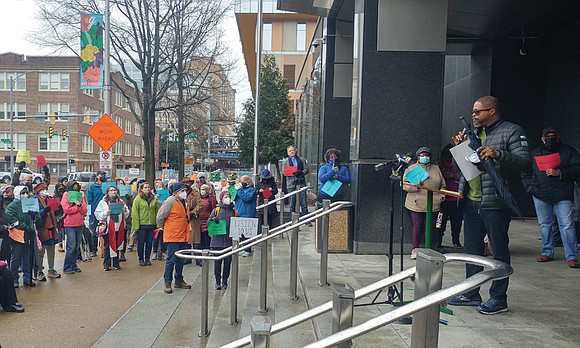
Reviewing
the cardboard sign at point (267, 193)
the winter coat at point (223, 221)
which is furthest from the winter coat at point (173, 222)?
the cardboard sign at point (267, 193)

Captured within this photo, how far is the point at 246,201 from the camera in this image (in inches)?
383

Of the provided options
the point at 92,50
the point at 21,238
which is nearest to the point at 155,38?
the point at 92,50

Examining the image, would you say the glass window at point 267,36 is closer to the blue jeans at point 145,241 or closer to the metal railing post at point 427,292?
the blue jeans at point 145,241

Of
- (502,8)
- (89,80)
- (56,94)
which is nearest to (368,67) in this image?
(502,8)

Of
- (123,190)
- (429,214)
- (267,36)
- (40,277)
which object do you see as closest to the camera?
(429,214)

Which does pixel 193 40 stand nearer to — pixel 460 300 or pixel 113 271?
pixel 113 271


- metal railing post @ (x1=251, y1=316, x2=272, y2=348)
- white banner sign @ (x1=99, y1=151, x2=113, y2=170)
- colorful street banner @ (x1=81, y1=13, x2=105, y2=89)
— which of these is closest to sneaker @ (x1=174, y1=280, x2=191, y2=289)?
metal railing post @ (x1=251, y1=316, x2=272, y2=348)

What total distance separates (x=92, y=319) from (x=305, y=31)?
4764 centimetres

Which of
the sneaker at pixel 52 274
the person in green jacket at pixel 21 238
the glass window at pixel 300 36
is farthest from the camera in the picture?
the glass window at pixel 300 36

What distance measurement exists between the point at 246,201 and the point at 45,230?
13.2 feet

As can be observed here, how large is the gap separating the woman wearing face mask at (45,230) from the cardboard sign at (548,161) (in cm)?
881

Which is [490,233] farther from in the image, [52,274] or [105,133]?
[105,133]

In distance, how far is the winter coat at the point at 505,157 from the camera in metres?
Result: 4.02

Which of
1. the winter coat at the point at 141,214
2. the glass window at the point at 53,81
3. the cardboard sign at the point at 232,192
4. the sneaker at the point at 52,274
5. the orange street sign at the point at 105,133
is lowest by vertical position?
the sneaker at the point at 52,274
